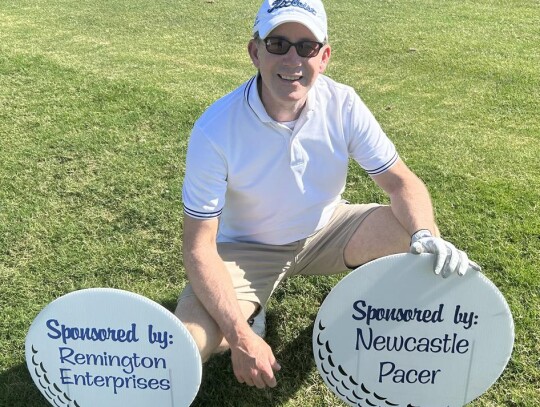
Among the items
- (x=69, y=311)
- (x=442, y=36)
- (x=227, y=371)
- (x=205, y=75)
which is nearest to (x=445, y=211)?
(x=227, y=371)

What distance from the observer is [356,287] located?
1907 mm

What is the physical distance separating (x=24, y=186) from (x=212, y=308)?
2.07 metres

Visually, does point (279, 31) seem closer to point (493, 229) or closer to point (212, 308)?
point (212, 308)

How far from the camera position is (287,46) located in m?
2.10

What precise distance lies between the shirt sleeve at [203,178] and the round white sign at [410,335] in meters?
0.52

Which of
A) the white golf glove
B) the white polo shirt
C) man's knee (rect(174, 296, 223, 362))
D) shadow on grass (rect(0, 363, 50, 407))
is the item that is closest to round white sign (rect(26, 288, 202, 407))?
man's knee (rect(174, 296, 223, 362))

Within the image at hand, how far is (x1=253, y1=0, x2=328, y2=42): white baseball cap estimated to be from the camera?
2.04 m

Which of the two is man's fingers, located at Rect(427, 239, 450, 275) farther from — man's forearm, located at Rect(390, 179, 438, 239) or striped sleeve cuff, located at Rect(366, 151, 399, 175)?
striped sleeve cuff, located at Rect(366, 151, 399, 175)

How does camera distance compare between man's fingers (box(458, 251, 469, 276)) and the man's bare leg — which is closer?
man's fingers (box(458, 251, 469, 276))

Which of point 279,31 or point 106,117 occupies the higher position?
Answer: point 279,31

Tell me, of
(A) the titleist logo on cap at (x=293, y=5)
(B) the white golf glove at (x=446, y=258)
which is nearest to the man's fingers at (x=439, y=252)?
(B) the white golf glove at (x=446, y=258)

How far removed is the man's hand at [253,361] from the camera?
1.92 m

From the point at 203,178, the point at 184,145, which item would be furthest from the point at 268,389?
the point at 184,145

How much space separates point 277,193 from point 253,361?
0.63 meters
